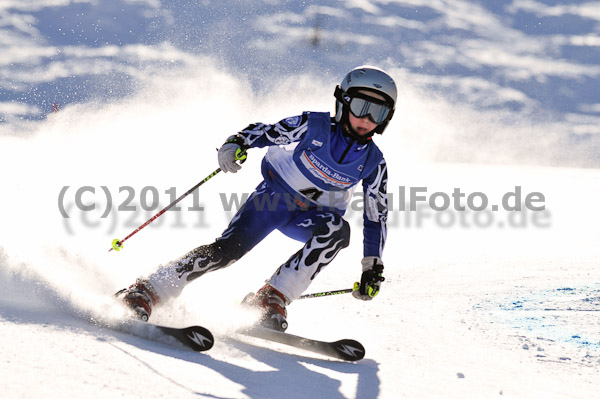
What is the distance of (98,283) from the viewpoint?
4207 millimetres

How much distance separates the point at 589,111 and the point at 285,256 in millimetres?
23875

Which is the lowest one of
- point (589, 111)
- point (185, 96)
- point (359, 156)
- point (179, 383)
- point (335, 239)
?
point (179, 383)

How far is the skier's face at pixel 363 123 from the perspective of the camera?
3.99 meters

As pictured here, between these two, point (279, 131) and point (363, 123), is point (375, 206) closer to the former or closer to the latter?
point (363, 123)

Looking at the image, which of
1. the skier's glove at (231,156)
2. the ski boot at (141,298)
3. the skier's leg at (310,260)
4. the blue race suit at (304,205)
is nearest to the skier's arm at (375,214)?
the blue race suit at (304,205)

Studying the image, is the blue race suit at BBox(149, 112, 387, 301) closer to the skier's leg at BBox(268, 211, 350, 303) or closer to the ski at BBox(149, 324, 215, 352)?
the skier's leg at BBox(268, 211, 350, 303)

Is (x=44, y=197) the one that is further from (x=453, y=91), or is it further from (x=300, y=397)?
(x=453, y=91)

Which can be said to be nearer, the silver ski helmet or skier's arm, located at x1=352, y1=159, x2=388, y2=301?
the silver ski helmet

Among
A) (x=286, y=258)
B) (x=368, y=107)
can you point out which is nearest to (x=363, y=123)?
(x=368, y=107)

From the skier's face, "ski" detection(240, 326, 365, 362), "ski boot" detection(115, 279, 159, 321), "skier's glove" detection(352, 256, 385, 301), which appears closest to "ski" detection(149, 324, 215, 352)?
"ski boot" detection(115, 279, 159, 321)

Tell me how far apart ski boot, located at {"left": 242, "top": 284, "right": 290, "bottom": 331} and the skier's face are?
43.0 inches

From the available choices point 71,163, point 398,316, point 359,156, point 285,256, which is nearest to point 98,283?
point 359,156

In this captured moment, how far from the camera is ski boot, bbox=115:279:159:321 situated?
138 inches

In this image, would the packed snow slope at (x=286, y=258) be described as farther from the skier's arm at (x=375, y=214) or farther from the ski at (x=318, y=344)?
the skier's arm at (x=375, y=214)
